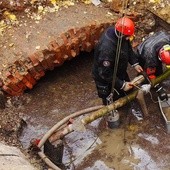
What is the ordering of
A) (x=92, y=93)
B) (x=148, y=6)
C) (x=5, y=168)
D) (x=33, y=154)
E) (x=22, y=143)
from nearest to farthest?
(x=5, y=168) < (x=33, y=154) < (x=22, y=143) < (x=92, y=93) < (x=148, y=6)

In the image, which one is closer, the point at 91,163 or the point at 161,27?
the point at 91,163

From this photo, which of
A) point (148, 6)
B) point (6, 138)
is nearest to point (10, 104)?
point (6, 138)

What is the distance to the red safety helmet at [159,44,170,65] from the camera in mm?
7207

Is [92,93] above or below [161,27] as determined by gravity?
below

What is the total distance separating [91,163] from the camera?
7336 millimetres

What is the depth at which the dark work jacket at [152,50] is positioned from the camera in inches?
299

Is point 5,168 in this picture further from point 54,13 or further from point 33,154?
point 54,13

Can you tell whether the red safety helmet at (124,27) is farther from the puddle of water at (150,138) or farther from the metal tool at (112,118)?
the puddle of water at (150,138)

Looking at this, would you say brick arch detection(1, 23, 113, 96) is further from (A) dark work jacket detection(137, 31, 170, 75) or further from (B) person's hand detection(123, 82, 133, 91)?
(B) person's hand detection(123, 82, 133, 91)

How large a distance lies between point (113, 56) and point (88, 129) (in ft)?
5.13

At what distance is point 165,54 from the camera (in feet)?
23.7

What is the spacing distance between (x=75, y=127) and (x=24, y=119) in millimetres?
1423

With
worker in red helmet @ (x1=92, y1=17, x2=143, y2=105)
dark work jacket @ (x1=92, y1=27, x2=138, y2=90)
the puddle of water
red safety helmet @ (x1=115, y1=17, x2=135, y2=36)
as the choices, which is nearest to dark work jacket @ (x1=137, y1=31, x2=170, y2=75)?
worker in red helmet @ (x1=92, y1=17, x2=143, y2=105)

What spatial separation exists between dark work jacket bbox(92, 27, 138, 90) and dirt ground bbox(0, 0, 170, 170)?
1.04 m
